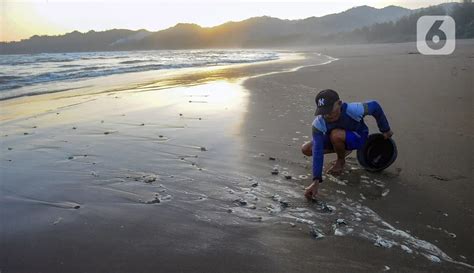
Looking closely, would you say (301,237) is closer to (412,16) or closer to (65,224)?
(65,224)

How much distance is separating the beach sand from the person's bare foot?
4.6 inches

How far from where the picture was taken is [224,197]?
3.94m

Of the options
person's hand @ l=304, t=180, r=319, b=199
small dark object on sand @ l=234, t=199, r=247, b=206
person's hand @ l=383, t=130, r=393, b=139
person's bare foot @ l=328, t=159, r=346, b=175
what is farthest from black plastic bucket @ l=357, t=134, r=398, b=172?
small dark object on sand @ l=234, t=199, r=247, b=206

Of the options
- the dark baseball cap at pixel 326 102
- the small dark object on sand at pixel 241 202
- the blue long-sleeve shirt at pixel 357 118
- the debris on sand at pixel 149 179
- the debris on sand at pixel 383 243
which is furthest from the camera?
the blue long-sleeve shirt at pixel 357 118

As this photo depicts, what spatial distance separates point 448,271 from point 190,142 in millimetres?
3920

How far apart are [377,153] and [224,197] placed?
6.46 feet

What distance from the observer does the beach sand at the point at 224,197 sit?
2.86 meters

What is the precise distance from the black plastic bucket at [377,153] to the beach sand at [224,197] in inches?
5.9

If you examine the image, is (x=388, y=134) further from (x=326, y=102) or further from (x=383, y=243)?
(x=383, y=243)

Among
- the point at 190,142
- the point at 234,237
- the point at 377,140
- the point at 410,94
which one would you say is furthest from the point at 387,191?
the point at 410,94

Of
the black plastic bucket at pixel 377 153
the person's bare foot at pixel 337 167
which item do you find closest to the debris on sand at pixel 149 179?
the person's bare foot at pixel 337 167

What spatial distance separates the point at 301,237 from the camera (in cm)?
314

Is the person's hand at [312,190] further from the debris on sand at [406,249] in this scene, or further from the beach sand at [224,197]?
the debris on sand at [406,249]

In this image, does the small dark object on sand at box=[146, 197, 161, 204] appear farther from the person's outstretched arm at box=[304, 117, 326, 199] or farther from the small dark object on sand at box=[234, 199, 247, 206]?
the person's outstretched arm at box=[304, 117, 326, 199]
